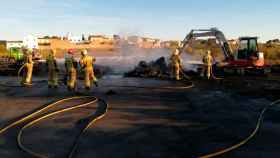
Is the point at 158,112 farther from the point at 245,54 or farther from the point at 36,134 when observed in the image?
the point at 245,54

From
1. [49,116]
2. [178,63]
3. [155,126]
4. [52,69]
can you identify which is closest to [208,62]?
[178,63]

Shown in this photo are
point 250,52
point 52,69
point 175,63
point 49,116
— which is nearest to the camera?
point 49,116

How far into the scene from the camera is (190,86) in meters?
18.1

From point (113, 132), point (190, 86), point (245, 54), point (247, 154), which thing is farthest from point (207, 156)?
point (245, 54)

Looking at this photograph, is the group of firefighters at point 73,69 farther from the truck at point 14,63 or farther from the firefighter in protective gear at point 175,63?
the truck at point 14,63

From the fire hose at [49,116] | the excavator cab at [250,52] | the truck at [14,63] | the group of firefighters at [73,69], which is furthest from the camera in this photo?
the truck at [14,63]

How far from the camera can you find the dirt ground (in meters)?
7.38

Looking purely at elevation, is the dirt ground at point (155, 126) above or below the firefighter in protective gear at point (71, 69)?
below

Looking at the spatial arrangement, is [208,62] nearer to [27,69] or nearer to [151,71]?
[151,71]

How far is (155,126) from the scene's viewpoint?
950 centimetres

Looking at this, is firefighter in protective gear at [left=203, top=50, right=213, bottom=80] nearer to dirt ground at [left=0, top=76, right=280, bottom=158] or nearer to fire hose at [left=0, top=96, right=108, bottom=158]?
dirt ground at [left=0, top=76, right=280, bottom=158]

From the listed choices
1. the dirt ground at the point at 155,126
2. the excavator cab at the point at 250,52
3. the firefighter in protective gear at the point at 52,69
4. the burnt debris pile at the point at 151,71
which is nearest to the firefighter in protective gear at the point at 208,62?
the burnt debris pile at the point at 151,71

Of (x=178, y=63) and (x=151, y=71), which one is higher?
(x=178, y=63)

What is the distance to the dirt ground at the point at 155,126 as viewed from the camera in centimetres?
738
